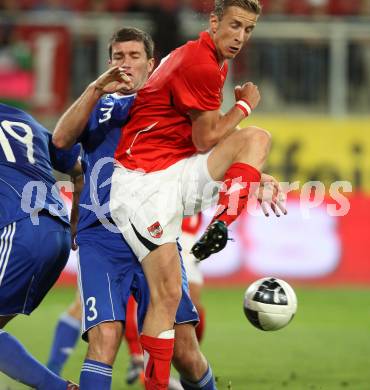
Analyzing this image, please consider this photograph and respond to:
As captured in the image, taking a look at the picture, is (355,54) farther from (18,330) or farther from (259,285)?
(259,285)

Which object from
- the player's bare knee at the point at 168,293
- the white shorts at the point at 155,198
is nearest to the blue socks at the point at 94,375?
the player's bare knee at the point at 168,293

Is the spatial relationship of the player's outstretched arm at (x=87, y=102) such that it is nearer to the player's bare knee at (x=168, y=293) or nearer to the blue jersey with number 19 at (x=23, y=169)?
the blue jersey with number 19 at (x=23, y=169)

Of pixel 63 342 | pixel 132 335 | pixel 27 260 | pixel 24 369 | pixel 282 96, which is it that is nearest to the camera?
pixel 27 260

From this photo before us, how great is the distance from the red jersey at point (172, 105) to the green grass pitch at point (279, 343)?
→ 6.05 feet

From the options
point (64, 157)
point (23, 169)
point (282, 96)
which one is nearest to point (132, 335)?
point (64, 157)

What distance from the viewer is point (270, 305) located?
554cm

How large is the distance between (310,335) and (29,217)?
16.5 ft

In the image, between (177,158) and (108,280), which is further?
(177,158)

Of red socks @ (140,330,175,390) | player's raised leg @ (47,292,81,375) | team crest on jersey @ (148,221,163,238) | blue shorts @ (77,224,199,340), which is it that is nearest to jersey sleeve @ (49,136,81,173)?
blue shorts @ (77,224,199,340)

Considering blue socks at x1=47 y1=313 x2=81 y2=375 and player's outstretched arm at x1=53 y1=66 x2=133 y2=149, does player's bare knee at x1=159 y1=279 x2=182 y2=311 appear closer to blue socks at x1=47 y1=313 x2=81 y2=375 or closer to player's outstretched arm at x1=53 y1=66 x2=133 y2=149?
player's outstretched arm at x1=53 y1=66 x2=133 y2=149

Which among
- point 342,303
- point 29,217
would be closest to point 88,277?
point 29,217

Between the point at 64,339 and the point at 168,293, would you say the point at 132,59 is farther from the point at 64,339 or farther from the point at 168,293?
the point at 64,339

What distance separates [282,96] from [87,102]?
9.17m

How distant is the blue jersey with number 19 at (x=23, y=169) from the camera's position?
5203 millimetres
